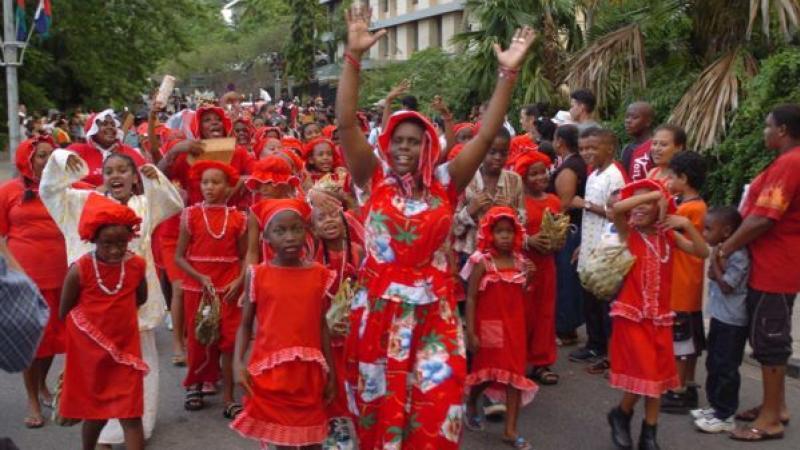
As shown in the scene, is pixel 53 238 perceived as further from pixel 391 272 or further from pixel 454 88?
pixel 454 88

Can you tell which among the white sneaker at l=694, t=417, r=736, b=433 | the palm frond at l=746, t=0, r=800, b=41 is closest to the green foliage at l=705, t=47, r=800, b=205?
the palm frond at l=746, t=0, r=800, b=41

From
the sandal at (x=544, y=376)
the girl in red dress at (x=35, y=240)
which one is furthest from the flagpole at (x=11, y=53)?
the sandal at (x=544, y=376)

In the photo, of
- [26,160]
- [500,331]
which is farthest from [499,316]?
[26,160]

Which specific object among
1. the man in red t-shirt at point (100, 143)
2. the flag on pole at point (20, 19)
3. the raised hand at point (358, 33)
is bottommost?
the man in red t-shirt at point (100, 143)

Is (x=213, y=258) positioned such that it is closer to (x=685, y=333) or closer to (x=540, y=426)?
(x=540, y=426)

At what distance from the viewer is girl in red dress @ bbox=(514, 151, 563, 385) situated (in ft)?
21.1

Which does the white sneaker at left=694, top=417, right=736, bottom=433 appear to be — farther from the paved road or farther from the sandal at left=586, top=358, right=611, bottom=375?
the sandal at left=586, top=358, right=611, bottom=375

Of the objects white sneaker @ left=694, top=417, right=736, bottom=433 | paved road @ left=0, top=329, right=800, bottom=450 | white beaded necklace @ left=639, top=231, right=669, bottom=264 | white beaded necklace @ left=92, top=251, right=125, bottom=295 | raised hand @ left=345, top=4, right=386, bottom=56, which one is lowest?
paved road @ left=0, top=329, right=800, bottom=450

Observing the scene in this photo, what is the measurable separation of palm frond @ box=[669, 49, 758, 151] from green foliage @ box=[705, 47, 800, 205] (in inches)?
7.1

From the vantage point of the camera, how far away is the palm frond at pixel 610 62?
12.4 metres

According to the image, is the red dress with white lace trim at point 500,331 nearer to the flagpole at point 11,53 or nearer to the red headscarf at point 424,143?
the red headscarf at point 424,143

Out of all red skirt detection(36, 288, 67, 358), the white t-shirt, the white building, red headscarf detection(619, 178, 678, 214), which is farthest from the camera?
the white building

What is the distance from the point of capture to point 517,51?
418cm

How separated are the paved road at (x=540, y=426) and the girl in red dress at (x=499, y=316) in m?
0.38
